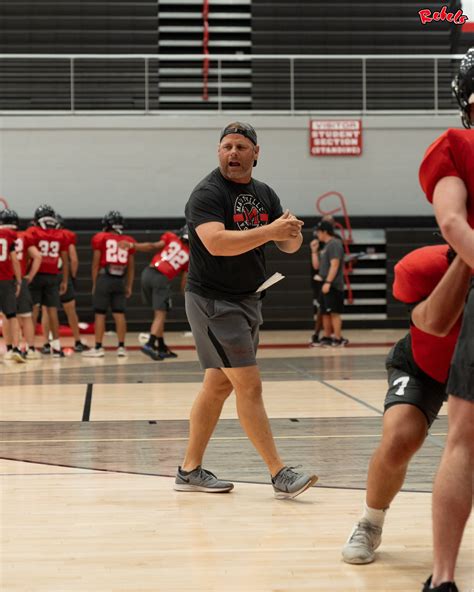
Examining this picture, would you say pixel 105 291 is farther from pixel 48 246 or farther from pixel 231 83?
pixel 231 83

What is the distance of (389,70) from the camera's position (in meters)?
18.3

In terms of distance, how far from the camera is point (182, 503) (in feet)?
14.5

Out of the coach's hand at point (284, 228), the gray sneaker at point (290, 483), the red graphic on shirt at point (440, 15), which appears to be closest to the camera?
the coach's hand at point (284, 228)

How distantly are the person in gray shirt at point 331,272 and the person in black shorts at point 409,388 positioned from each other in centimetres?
993

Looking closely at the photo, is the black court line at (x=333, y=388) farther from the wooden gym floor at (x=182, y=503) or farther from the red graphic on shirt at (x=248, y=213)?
the red graphic on shirt at (x=248, y=213)

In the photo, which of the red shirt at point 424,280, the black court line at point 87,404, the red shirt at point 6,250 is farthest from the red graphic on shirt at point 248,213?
the red shirt at point 6,250

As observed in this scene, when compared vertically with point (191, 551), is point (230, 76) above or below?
above

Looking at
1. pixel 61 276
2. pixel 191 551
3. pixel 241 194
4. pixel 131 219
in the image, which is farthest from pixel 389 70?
pixel 191 551

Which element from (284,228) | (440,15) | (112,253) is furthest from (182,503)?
(440,15)

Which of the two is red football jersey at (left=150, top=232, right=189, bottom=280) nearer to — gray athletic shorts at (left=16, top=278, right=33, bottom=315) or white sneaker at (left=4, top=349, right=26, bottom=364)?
gray athletic shorts at (left=16, top=278, right=33, bottom=315)

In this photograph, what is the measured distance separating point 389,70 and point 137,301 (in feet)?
20.7

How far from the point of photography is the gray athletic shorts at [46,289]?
12.6m

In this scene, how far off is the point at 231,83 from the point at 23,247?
24.2 feet

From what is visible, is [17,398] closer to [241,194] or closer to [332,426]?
[332,426]
